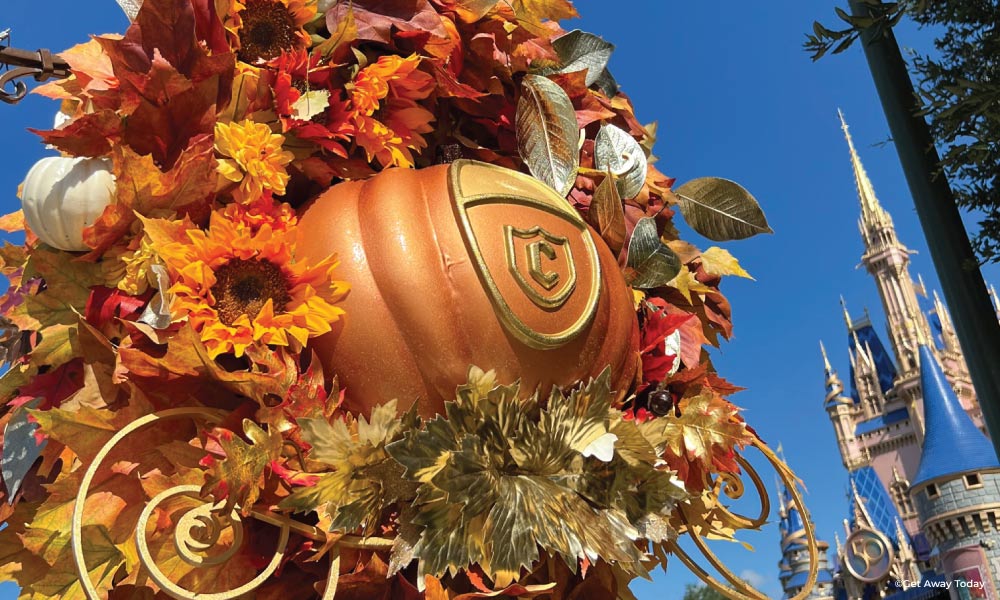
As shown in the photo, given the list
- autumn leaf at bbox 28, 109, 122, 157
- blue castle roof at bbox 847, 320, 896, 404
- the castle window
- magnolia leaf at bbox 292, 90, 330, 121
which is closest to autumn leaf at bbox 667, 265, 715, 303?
magnolia leaf at bbox 292, 90, 330, 121

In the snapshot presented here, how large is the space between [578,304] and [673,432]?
0.24m

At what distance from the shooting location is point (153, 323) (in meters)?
1.02

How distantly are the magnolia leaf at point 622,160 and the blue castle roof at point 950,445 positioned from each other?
25.0 metres

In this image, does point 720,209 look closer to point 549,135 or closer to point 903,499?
point 549,135

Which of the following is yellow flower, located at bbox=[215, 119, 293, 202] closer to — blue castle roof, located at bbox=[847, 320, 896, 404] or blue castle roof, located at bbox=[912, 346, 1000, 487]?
blue castle roof, located at bbox=[912, 346, 1000, 487]

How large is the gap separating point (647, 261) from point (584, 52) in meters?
0.46

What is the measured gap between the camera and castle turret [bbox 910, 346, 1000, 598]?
2170 cm

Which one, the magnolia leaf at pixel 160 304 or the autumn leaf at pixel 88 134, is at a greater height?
the autumn leaf at pixel 88 134

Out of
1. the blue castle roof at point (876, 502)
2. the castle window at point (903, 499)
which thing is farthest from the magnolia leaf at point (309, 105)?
the castle window at point (903, 499)

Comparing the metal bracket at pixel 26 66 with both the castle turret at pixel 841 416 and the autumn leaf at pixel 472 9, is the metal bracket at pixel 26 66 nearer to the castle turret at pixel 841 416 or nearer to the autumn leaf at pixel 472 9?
the autumn leaf at pixel 472 9

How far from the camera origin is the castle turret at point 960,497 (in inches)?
854

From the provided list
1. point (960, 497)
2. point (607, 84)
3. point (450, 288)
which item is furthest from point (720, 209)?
point (960, 497)

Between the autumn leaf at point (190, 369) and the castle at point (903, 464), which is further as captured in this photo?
the castle at point (903, 464)

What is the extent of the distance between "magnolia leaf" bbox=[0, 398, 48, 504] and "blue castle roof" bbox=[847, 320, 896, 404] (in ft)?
145
